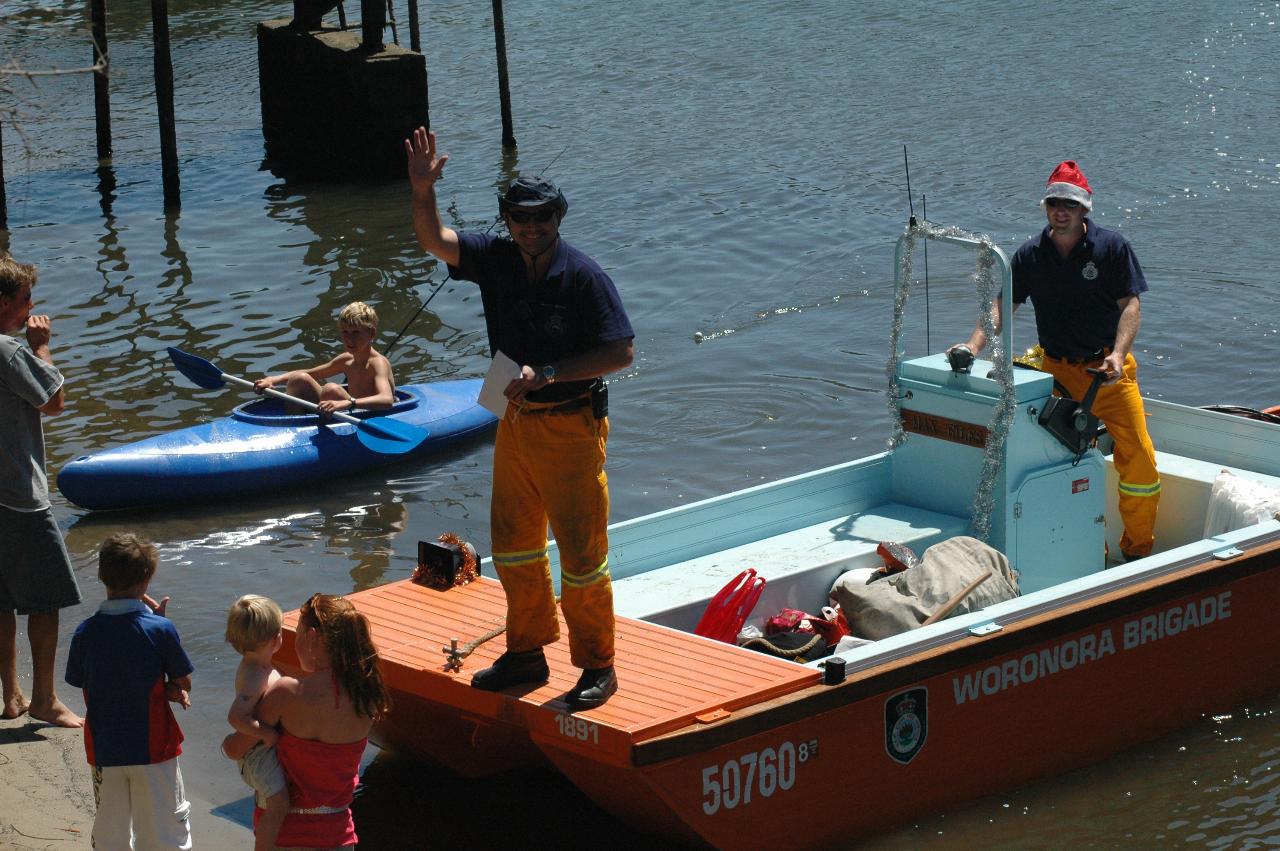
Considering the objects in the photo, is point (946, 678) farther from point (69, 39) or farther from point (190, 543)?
point (69, 39)

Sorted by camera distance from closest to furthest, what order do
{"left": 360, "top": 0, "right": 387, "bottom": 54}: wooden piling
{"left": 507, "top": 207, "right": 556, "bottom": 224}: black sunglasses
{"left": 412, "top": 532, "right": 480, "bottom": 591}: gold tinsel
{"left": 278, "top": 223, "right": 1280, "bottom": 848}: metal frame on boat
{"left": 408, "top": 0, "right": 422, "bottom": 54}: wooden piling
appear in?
{"left": 507, "top": 207, "right": 556, "bottom": 224}: black sunglasses
{"left": 278, "top": 223, "right": 1280, "bottom": 848}: metal frame on boat
{"left": 412, "top": 532, "right": 480, "bottom": 591}: gold tinsel
{"left": 360, "top": 0, "right": 387, "bottom": 54}: wooden piling
{"left": 408, "top": 0, "right": 422, "bottom": 54}: wooden piling

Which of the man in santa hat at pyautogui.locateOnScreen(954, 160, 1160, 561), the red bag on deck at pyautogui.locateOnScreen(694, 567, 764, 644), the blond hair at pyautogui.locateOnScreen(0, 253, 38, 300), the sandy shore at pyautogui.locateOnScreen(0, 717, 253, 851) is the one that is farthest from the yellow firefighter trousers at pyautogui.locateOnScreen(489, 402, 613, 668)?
the man in santa hat at pyautogui.locateOnScreen(954, 160, 1160, 561)

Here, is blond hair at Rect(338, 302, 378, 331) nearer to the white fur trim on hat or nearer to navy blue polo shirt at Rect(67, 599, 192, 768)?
→ the white fur trim on hat

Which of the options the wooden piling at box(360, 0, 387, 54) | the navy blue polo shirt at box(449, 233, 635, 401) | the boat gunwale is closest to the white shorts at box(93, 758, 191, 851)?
the boat gunwale

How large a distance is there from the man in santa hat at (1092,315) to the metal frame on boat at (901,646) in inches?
9.1

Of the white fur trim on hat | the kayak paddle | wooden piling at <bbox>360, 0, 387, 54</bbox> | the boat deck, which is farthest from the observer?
wooden piling at <bbox>360, 0, 387, 54</bbox>

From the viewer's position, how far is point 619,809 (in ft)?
19.0

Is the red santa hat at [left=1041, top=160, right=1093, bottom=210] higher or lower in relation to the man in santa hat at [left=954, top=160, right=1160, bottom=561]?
higher

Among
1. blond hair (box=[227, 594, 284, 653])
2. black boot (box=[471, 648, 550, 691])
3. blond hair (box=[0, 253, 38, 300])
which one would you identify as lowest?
black boot (box=[471, 648, 550, 691])

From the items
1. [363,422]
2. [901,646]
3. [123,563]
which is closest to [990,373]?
[901,646]

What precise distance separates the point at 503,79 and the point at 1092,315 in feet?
51.4

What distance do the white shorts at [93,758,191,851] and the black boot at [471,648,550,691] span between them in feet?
3.58

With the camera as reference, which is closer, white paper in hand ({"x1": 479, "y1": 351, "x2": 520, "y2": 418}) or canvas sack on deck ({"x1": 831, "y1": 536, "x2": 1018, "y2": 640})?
white paper in hand ({"x1": 479, "y1": 351, "x2": 520, "y2": 418})

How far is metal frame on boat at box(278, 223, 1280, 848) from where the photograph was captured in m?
5.58
